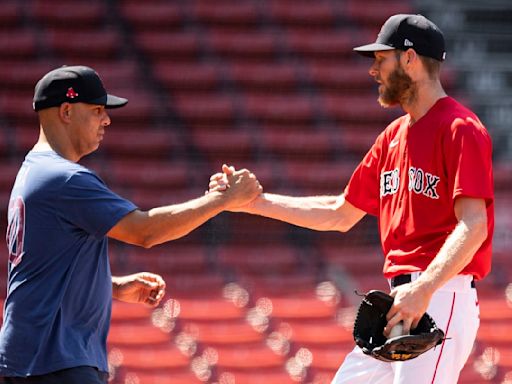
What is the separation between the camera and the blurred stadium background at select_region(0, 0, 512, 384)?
7.25 meters

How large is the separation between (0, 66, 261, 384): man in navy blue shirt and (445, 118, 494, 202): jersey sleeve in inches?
31.1

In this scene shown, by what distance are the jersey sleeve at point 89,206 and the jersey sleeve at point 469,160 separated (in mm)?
1007

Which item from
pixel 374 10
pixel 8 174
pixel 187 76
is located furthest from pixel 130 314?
pixel 374 10

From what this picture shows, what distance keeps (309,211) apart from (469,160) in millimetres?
939

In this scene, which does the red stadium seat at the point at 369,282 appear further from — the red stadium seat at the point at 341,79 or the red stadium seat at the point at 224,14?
the red stadium seat at the point at 224,14

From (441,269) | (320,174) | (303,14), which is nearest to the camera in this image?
(441,269)

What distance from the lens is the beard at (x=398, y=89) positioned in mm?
3775

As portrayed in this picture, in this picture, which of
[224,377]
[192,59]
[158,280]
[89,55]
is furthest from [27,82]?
[158,280]

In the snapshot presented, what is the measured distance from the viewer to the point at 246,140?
9.48m

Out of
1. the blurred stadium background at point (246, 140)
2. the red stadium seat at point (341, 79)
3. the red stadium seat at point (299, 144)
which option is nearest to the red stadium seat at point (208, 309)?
the blurred stadium background at point (246, 140)

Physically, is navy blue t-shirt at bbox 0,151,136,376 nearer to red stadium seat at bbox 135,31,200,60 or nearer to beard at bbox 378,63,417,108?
beard at bbox 378,63,417,108

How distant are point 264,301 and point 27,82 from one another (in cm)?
335

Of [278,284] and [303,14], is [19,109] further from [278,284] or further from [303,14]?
[278,284]

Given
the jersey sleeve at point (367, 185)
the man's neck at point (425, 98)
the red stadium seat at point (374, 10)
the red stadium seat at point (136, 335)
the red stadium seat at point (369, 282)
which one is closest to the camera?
the man's neck at point (425, 98)
